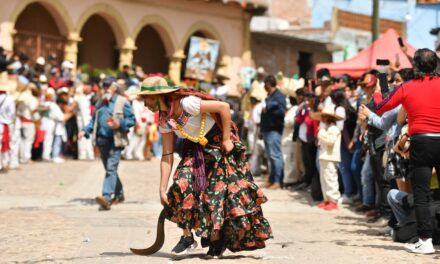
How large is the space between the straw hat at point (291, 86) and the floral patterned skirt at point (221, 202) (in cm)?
871

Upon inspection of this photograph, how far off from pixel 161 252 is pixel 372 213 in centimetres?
441

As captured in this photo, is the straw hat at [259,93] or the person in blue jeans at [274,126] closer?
the person in blue jeans at [274,126]

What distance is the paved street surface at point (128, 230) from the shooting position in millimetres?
8477

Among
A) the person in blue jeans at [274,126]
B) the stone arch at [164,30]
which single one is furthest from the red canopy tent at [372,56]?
the stone arch at [164,30]

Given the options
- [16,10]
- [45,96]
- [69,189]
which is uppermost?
[16,10]

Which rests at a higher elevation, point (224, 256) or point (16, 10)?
point (16, 10)

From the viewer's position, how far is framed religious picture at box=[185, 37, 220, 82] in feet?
101

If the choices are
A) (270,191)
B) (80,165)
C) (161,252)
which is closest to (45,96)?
(80,165)

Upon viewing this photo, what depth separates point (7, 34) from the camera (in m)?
25.2

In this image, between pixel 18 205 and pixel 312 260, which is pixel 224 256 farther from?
pixel 18 205

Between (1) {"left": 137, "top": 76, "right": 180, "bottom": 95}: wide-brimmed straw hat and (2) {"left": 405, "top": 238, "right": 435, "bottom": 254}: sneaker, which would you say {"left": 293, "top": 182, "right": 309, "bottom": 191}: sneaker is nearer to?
(2) {"left": 405, "top": 238, "right": 435, "bottom": 254}: sneaker

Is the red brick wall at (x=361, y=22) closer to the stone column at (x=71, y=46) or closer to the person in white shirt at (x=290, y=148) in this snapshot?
the stone column at (x=71, y=46)

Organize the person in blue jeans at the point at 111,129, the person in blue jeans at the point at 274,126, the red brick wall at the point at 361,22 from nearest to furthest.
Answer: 1. the person in blue jeans at the point at 111,129
2. the person in blue jeans at the point at 274,126
3. the red brick wall at the point at 361,22

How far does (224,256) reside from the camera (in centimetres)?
841
